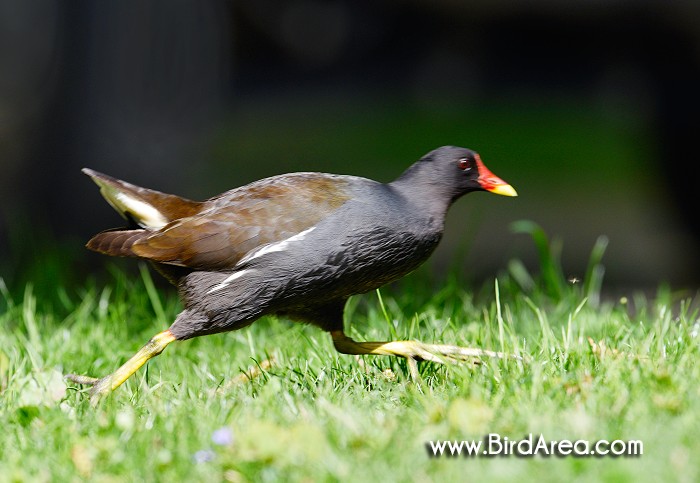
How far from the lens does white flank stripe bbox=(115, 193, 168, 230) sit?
392 centimetres

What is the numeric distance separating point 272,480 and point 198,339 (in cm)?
223

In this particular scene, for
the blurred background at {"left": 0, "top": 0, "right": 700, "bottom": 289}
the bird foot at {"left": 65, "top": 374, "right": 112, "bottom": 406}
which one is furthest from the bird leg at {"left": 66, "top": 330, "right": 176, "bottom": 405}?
the blurred background at {"left": 0, "top": 0, "right": 700, "bottom": 289}

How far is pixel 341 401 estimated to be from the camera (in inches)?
123

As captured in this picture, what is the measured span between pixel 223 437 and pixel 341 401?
23.5 inches

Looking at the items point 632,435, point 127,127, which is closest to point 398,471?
point 632,435

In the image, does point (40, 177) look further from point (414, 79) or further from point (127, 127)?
point (414, 79)

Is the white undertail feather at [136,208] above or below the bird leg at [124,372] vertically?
above

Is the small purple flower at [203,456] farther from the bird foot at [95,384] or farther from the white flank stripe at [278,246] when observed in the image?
the white flank stripe at [278,246]

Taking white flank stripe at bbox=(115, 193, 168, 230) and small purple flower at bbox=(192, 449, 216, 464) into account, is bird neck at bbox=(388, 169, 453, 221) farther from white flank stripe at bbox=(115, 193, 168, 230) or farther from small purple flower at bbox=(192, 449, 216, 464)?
small purple flower at bbox=(192, 449, 216, 464)

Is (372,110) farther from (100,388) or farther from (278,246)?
(100,388)

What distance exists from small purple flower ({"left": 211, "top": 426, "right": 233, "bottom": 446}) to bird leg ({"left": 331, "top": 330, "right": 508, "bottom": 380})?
0.90m

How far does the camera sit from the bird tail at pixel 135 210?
3834 mm

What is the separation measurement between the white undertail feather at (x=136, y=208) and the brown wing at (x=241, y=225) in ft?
0.42

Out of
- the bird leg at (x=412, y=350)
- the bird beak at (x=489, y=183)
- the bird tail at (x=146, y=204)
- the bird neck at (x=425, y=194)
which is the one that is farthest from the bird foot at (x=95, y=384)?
the bird beak at (x=489, y=183)
